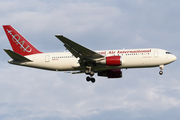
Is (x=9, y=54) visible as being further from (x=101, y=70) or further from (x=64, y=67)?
(x=101, y=70)

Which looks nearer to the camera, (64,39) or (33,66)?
(64,39)

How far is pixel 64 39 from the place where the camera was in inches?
1715

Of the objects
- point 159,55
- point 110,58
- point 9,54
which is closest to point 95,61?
point 110,58

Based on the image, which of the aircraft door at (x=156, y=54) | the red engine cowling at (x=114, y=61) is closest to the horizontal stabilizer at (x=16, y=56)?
the red engine cowling at (x=114, y=61)

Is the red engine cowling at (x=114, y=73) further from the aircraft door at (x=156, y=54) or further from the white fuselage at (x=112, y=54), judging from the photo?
the aircraft door at (x=156, y=54)

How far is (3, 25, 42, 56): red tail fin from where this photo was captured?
5244 centimetres

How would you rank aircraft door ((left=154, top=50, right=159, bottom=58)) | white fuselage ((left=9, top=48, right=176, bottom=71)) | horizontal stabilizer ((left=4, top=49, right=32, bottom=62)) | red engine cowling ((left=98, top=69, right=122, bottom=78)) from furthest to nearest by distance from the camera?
red engine cowling ((left=98, top=69, right=122, bottom=78)), aircraft door ((left=154, top=50, right=159, bottom=58)), white fuselage ((left=9, top=48, right=176, bottom=71)), horizontal stabilizer ((left=4, top=49, right=32, bottom=62))

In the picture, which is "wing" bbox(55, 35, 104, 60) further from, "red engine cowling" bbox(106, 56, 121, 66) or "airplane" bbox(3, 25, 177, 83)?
"red engine cowling" bbox(106, 56, 121, 66)

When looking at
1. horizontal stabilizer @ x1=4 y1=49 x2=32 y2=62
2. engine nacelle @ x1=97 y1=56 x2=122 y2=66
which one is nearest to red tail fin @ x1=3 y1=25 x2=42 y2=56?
horizontal stabilizer @ x1=4 y1=49 x2=32 y2=62

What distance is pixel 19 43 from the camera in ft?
173

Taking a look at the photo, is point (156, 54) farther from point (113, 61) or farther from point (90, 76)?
point (90, 76)

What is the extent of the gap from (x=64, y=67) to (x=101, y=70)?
6.53 meters

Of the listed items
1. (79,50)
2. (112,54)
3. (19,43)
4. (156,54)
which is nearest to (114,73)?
(112,54)

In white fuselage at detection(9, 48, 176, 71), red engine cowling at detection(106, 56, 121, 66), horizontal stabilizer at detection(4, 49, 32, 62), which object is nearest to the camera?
red engine cowling at detection(106, 56, 121, 66)
